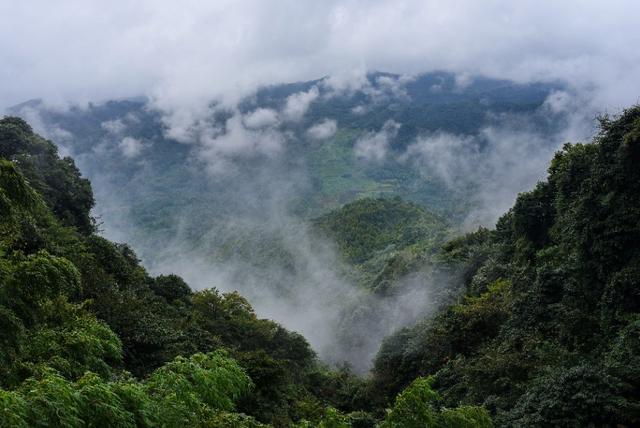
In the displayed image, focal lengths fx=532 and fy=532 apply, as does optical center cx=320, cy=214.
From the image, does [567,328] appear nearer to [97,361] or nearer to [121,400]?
[97,361]

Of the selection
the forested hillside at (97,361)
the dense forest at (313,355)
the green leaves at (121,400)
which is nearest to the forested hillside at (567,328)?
the dense forest at (313,355)

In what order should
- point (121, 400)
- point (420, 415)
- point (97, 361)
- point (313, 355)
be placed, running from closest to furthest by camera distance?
point (121, 400), point (97, 361), point (420, 415), point (313, 355)

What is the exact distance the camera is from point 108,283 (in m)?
27.4

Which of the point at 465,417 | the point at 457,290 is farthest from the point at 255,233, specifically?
the point at 465,417

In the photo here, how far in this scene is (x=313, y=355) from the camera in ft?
147

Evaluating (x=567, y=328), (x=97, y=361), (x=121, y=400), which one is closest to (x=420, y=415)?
(x=121, y=400)

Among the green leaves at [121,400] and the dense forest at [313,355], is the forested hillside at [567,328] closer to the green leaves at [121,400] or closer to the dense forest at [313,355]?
the dense forest at [313,355]

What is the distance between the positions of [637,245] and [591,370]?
27.3 feet

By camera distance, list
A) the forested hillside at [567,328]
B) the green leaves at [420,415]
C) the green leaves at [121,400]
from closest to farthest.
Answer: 1. the green leaves at [121,400]
2. the green leaves at [420,415]
3. the forested hillside at [567,328]

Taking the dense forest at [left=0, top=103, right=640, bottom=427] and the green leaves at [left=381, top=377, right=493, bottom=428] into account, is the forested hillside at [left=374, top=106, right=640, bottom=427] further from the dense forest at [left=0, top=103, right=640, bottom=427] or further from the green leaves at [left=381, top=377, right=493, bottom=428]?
the green leaves at [left=381, top=377, right=493, bottom=428]

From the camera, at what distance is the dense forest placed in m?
7.15

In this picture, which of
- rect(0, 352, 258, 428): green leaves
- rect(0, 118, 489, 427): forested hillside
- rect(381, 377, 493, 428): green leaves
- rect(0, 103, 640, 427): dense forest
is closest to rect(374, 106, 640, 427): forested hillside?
rect(0, 103, 640, 427): dense forest

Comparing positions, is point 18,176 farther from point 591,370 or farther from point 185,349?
point 185,349

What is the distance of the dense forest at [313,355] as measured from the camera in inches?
281
